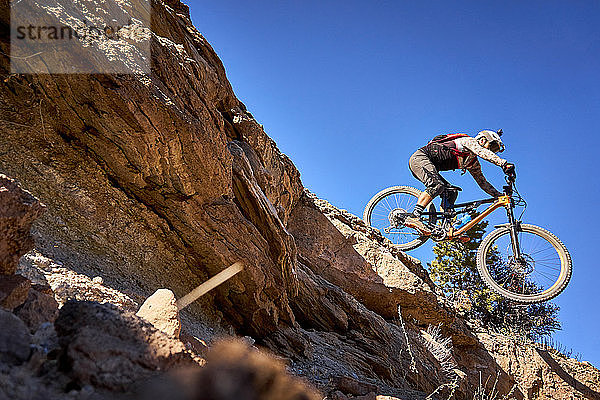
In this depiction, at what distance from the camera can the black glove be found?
6.84 metres

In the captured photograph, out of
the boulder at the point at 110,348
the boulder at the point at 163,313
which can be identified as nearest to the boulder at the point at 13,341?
the boulder at the point at 110,348

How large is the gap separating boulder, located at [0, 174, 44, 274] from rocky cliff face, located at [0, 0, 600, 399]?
989 mm

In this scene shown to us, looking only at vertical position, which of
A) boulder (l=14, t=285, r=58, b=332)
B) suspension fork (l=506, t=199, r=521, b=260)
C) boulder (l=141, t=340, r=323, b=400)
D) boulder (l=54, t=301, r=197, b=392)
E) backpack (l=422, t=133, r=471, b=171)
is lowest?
boulder (l=14, t=285, r=58, b=332)

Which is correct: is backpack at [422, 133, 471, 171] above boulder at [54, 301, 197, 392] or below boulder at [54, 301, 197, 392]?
above

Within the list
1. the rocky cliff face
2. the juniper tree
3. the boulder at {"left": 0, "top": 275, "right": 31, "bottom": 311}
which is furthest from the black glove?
the boulder at {"left": 0, "top": 275, "right": 31, "bottom": 311}

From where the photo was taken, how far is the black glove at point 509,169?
684 centimetres

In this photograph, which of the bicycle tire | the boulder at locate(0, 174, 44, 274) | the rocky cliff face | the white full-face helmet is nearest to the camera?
the boulder at locate(0, 174, 44, 274)

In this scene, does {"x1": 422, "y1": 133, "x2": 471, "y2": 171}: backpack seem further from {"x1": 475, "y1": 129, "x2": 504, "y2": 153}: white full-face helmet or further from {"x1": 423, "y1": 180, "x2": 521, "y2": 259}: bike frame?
{"x1": 423, "y1": 180, "x2": 521, "y2": 259}: bike frame

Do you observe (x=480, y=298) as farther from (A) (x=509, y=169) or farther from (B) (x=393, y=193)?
(A) (x=509, y=169)

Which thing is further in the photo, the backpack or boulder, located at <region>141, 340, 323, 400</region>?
the backpack

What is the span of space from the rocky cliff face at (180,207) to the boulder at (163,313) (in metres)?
0.61

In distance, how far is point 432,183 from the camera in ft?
25.0

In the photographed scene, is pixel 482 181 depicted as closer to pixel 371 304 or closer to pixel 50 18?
pixel 371 304

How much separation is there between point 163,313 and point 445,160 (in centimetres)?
674
